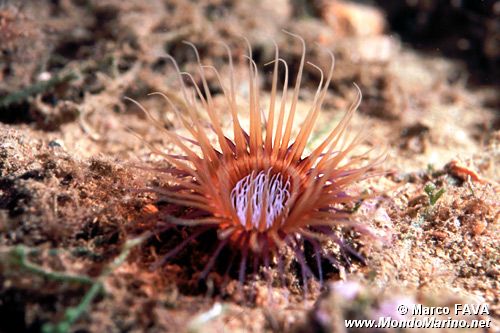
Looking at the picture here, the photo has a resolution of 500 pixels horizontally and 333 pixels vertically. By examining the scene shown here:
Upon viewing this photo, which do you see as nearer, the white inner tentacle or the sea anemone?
the sea anemone

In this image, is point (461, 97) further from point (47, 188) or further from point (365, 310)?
point (47, 188)

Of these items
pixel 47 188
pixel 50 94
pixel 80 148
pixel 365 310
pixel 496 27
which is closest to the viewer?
pixel 365 310

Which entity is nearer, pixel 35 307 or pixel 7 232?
pixel 35 307

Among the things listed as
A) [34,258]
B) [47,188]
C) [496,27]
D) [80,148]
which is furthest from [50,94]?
[496,27]

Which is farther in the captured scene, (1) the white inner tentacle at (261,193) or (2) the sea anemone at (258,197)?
(1) the white inner tentacle at (261,193)

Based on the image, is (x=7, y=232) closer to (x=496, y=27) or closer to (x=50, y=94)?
(x=50, y=94)

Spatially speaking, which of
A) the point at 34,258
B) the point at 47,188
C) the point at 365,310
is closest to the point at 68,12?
the point at 47,188

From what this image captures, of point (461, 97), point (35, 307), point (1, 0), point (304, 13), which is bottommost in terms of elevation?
point (35, 307)

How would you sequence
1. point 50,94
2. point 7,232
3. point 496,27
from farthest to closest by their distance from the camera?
point 496,27
point 50,94
point 7,232

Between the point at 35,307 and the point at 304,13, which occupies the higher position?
the point at 304,13
